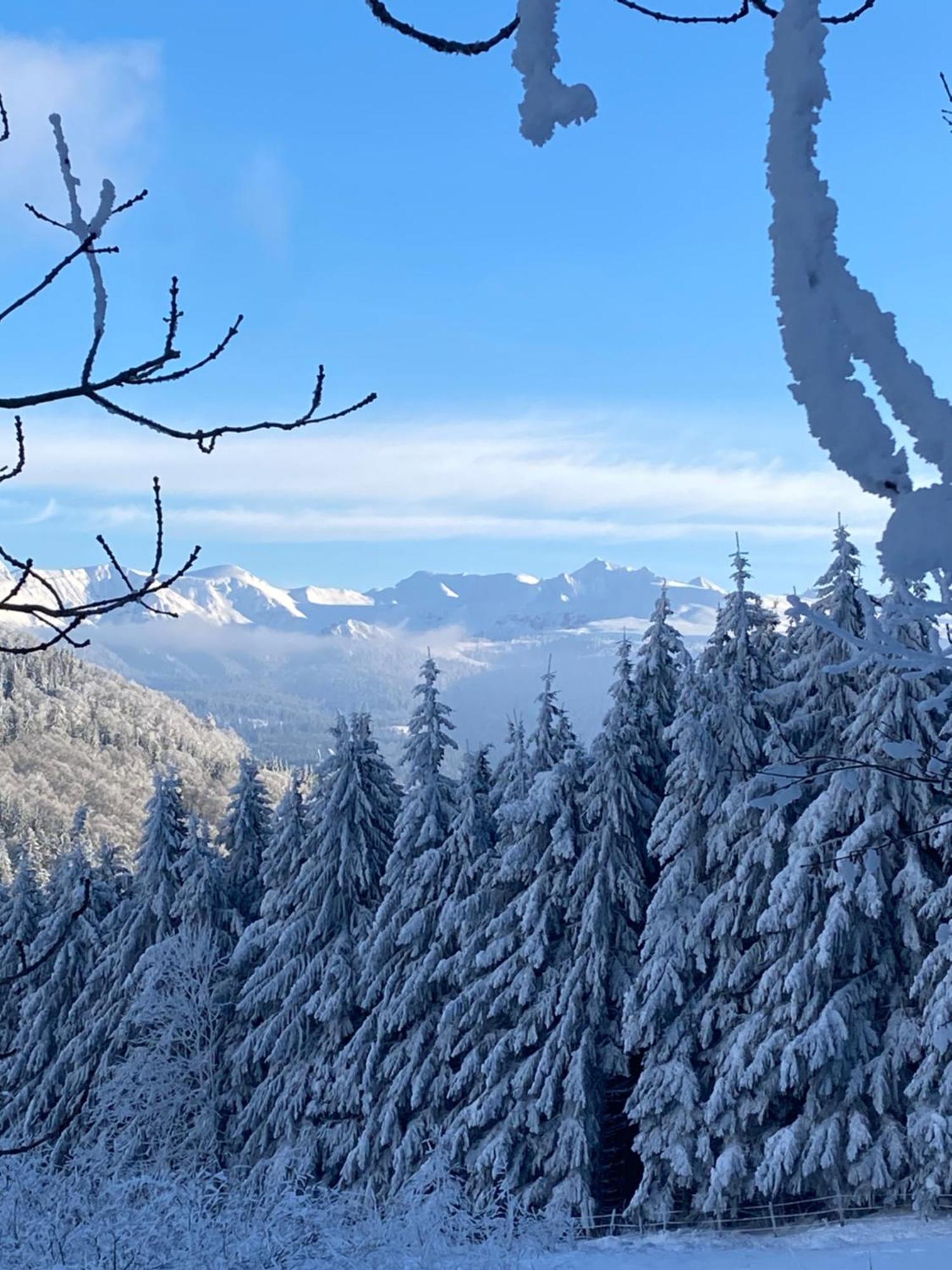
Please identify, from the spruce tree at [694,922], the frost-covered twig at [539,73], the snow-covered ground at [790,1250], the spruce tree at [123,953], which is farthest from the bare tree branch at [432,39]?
the spruce tree at [123,953]

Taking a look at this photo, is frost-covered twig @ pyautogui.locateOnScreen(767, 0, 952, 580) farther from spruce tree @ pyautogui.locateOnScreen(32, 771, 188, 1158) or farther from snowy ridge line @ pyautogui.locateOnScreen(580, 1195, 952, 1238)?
spruce tree @ pyautogui.locateOnScreen(32, 771, 188, 1158)

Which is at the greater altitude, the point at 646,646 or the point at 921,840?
the point at 646,646

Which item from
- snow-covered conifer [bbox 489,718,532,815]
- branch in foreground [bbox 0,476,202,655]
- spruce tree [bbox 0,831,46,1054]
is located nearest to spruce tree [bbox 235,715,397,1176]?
snow-covered conifer [bbox 489,718,532,815]

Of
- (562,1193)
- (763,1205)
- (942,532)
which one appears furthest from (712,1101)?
(942,532)

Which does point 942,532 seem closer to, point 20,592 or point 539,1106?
point 20,592

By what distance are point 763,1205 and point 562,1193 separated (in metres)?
3.35

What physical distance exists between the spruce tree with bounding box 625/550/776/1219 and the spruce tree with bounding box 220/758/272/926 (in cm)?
1296

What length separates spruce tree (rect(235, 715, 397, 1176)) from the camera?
2270 centimetres

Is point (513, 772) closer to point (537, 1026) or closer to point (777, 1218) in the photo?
point (537, 1026)

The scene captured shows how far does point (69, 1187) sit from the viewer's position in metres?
12.9

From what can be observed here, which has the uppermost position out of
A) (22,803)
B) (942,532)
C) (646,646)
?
(646,646)

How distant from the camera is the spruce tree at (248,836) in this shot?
2886 centimetres

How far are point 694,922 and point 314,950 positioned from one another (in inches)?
380

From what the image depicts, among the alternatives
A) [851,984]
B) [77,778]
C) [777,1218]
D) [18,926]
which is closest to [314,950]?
[777,1218]
